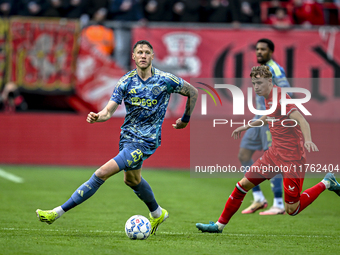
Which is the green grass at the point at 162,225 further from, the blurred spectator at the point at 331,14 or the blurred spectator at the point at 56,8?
the blurred spectator at the point at 331,14

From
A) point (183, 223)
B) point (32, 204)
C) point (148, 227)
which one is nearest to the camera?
point (148, 227)

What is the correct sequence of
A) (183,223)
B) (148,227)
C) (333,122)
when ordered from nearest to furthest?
1. (148,227)
2. (183,223)
3. (333,122)

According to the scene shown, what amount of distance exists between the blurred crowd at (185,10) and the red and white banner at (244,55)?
655 mm

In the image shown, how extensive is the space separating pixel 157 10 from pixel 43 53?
12.1 ft

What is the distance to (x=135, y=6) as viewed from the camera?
1628cm

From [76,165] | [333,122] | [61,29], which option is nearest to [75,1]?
[61,29]

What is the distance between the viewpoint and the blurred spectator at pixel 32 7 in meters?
15.8

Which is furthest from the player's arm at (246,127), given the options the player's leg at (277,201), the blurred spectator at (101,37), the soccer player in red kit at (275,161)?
the blurred spectator at (101,37)

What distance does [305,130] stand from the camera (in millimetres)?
5637

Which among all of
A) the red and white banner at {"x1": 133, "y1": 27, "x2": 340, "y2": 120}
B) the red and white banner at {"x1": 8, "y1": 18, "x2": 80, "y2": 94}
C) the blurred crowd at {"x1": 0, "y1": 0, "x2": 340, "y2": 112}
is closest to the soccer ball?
the red and white banner at {"x1": 133, "y1": 27, "x2": 340, "y2": 120}

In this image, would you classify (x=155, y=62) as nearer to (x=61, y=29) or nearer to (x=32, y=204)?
(x=61, y=29)

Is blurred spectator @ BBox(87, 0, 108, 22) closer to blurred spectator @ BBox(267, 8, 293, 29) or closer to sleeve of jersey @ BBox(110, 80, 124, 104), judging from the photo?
blurred spectator @ BBox(267, 8, 293, 29)

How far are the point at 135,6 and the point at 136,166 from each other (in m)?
11.3

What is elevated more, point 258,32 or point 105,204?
point 258,32
